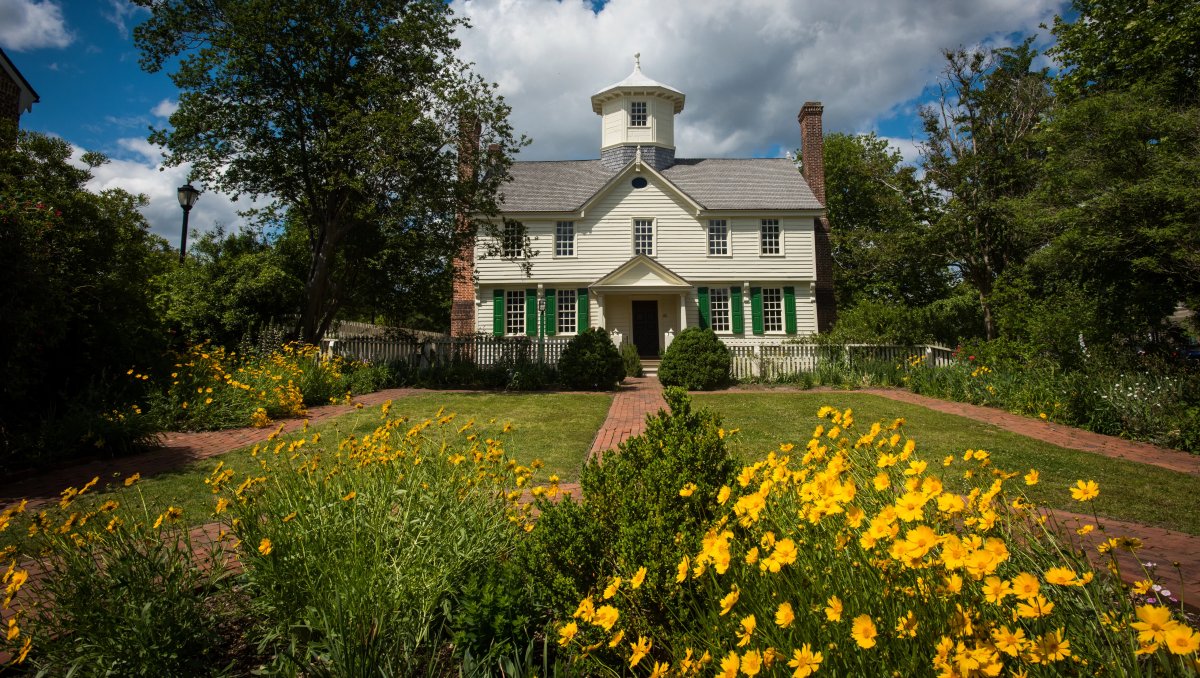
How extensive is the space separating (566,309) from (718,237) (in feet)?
22.4

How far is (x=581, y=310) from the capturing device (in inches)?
907

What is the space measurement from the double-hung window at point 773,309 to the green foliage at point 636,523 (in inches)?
828

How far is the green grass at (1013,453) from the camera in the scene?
17.1 ft

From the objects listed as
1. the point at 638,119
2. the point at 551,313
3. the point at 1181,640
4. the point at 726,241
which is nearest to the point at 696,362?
the point at 551,313

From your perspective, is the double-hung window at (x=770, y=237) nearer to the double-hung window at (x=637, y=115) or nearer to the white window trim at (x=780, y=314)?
the white window trim at (x=780, y=314)

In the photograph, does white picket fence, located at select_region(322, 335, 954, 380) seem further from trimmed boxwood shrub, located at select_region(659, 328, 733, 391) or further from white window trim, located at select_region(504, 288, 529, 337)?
white window trim, located at select_region(504, 288, 529, 337)

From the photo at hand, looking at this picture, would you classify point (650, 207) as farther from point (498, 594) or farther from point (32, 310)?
point (498, 594)

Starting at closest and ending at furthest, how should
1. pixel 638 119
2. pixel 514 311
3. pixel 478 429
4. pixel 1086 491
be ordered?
pixel 1086 491 → pixel 478 429 → pixel 514 311 → pixel 638 119

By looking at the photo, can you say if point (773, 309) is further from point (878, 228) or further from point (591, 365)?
point (878, 228)

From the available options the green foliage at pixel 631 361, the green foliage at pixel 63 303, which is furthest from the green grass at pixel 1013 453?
the green foliage at pixel 63 303

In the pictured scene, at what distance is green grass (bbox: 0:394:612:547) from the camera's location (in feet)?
17.6

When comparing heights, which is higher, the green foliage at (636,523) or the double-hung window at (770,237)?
the double-hung window at (770,237)

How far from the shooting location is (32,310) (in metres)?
6.77

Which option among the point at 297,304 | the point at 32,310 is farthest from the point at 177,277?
the point at 32,310
